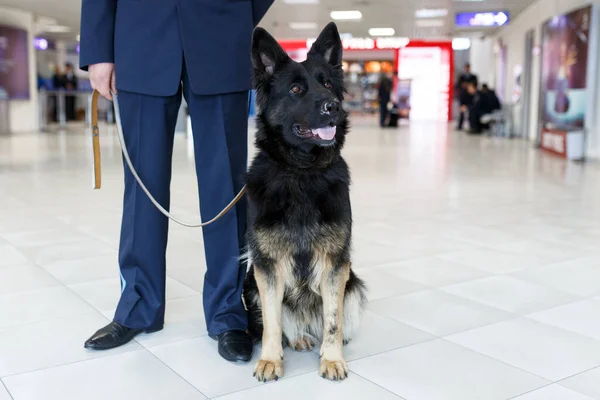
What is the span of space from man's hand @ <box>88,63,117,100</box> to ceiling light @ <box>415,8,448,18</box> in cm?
1494

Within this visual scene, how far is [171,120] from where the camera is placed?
2363 mm

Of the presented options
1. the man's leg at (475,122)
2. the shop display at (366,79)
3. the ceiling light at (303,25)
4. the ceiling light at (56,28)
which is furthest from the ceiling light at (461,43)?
the ceiling light at (56,28)

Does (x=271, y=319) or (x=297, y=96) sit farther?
(x=271, y=319)

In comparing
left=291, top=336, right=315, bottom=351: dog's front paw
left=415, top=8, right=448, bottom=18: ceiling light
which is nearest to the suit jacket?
left=291, top=336, right=315, bottom=351: dog's front paw

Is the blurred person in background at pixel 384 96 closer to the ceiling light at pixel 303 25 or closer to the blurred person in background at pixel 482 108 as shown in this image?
the ceiling light at pixel 303 25

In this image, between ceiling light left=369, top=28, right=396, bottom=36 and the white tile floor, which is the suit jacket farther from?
ceiling light left=369, top=28, right=396, bottom=36

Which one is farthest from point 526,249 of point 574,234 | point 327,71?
point 327,71

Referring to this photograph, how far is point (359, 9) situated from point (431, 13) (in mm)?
2006

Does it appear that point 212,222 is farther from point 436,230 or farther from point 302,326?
point 436,230

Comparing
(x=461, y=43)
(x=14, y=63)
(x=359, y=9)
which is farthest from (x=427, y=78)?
(x=14, y=63)

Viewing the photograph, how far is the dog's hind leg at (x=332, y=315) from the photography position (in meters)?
2.11

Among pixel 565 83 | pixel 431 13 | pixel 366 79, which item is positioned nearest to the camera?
pixel 565 83

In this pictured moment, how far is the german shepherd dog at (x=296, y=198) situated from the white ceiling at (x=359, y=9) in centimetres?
1356

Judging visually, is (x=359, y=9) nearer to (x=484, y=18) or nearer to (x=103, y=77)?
(x=484, y=18)
